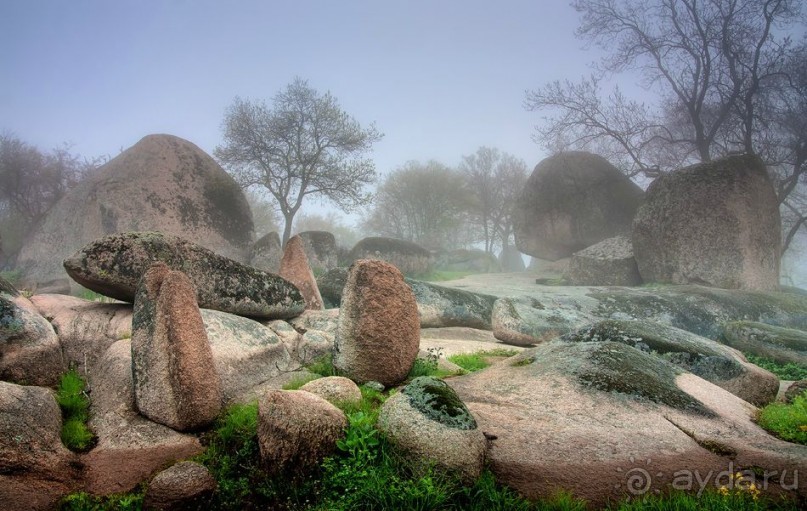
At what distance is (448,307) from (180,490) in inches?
410

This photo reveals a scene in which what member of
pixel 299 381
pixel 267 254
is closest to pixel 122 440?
pixel 299 381

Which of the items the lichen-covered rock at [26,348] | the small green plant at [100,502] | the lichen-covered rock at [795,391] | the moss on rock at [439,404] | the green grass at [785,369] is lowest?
the green grass at [785,369]

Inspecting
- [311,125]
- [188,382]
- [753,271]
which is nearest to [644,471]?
[188,382]

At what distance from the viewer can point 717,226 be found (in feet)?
58.2

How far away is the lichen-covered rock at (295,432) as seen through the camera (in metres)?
4.35

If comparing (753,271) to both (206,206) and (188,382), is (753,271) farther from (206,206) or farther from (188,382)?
(206,206)

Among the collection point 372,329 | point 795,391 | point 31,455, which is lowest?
point 795,391

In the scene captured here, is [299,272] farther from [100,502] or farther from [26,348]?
[100,502]

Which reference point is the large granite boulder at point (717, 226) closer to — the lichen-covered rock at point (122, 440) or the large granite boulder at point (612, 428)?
the large granite boulder at point (612, 428)

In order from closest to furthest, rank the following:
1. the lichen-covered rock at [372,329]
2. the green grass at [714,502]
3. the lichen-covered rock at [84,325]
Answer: the green grass at [714,502], the lichen-covered rock at [84,325], the lichen-covered rock at [372,329]

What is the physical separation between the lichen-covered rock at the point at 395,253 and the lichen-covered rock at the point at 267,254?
7.92 meters

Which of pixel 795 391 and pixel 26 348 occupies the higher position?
pixel 26 348

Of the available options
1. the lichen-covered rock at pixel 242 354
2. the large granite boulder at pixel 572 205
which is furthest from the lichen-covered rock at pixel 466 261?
the lichen-covered rock at pixel 242 354

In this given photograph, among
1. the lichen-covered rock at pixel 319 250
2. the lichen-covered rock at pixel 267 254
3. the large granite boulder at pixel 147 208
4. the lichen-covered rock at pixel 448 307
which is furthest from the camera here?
the lichen-covered rock at pixel 319 250
